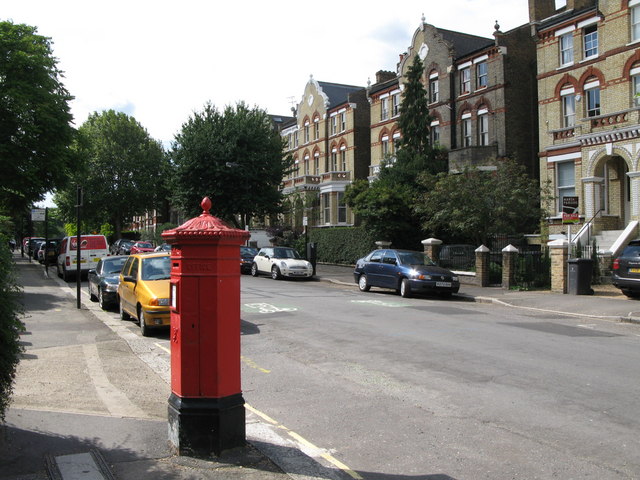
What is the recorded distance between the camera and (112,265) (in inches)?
651

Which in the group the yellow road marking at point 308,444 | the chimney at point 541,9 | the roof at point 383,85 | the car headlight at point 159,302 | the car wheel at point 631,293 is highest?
the chimney at point 541,9

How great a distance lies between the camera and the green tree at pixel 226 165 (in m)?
38.1

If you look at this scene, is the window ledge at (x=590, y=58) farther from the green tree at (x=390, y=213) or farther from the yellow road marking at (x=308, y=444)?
the yellow road marking at (x=308, y=444)

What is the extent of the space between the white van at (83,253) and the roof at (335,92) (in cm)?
2760

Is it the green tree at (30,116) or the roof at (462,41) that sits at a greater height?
the roof at (462,41)

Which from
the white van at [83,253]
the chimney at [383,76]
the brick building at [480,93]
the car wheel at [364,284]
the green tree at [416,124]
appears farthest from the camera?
the chimney at [383,76]

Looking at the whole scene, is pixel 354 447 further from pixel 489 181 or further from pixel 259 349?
pixel 489 181

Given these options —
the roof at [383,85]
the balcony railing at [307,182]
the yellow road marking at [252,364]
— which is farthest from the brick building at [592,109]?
the balcony railing at [307,182]

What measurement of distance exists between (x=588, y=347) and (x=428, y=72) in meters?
30.1

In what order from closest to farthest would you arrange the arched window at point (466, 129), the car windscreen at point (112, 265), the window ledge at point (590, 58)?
the car windscreen at point (112, 265) < the window ledge at point (590, 58) < the arched window at point (466, 129)

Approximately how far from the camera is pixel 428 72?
120ft

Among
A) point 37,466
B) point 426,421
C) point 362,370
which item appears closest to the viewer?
point 37,466

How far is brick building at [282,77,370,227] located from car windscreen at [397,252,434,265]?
21.9m

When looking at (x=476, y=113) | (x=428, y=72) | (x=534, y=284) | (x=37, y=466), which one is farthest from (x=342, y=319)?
(x=428, y=72)
